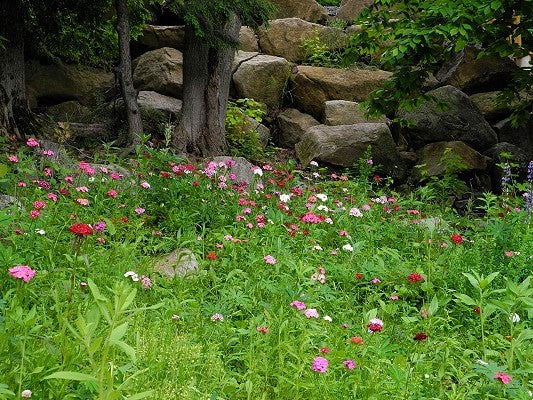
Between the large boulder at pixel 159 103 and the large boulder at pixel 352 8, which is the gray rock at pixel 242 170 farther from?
the large boulder at pixel 352 8

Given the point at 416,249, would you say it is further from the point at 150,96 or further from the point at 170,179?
the point at 150,96

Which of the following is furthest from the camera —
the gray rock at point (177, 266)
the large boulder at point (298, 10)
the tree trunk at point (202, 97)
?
the large boulder at point (298, 10)

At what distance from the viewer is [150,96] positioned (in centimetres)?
994

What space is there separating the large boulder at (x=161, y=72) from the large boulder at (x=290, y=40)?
113 inches

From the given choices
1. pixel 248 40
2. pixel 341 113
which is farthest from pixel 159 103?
pixel 248 40

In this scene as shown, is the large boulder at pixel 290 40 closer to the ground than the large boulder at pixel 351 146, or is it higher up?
higher up

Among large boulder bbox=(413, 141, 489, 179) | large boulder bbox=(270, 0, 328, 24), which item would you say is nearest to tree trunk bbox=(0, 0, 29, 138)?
large boulder bbox=(413, 141, 489, 179)

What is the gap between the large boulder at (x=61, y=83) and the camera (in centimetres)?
1100

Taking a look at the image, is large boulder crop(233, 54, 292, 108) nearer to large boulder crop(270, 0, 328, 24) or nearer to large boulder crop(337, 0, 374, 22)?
large boulder crop(270, 0, 328, 24)

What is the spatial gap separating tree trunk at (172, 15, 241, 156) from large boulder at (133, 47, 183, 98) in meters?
2.26

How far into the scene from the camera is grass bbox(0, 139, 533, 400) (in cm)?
202

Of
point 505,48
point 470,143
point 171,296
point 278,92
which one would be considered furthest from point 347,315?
point 278,92

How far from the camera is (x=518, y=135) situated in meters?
11.1

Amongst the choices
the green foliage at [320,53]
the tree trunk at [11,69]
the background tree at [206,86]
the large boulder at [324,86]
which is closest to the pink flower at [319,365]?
the tree trunk at [11,69]
